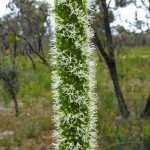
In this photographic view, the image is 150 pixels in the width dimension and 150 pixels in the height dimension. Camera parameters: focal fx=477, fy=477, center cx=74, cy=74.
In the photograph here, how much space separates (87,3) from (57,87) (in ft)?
2.44

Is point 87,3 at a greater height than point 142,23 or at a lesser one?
lesser

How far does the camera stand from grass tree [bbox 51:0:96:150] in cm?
372

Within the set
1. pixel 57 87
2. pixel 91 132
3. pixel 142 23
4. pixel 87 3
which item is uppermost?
pixel 142 23

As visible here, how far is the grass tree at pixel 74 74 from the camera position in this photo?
3.72 meters

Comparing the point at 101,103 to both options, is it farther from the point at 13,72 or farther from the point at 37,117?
the point at 13,72

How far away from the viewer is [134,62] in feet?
88.5

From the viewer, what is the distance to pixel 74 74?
12.5 ft

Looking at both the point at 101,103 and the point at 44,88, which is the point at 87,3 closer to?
the point at 101,103

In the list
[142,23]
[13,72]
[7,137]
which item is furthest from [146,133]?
[142,23]

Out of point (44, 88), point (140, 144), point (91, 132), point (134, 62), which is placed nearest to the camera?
point (91, 132)

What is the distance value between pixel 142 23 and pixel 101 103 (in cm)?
426

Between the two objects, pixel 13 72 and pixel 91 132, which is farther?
pixel 13 72

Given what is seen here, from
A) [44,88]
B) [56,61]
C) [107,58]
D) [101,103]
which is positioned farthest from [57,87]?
[44,88]

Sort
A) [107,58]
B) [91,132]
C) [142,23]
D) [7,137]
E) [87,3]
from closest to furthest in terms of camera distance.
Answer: [87,3], [91,132], [107,58], [7,137], [142,23]
